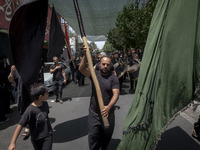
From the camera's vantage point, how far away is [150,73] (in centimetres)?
152

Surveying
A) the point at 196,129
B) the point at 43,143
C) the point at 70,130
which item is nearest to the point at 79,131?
the point at 70,130

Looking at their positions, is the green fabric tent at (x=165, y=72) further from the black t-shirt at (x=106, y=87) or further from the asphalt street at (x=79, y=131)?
the asphalt street at (x=79, y=131)

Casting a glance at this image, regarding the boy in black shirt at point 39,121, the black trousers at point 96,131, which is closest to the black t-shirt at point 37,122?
the boy in black shirt at point 39,121

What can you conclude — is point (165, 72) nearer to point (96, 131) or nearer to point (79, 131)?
point (96, 131)

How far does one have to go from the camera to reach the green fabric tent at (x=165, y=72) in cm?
134

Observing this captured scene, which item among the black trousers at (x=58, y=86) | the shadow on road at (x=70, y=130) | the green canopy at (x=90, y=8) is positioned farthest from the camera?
the green canopy at (x=90, y=8)

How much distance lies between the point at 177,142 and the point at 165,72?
2.80 meters

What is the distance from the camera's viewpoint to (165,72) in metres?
1.42

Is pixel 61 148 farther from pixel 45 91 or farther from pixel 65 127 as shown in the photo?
pixel 45 91

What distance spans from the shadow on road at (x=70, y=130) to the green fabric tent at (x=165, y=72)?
8.99 feet

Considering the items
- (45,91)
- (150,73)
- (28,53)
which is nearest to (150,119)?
(150,73)

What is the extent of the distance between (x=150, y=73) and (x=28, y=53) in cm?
210

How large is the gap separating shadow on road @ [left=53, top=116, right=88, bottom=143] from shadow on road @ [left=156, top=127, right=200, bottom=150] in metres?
1.88

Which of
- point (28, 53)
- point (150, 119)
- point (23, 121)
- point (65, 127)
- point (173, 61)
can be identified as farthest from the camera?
point (65, 127)
